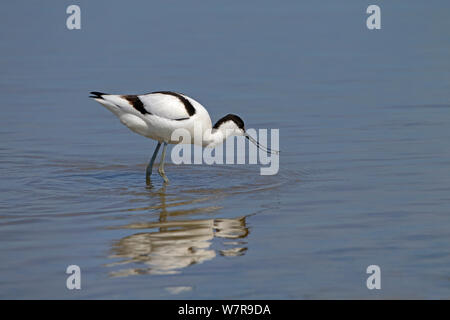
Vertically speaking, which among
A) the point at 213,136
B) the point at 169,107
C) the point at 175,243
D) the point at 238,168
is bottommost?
the point at 175,243

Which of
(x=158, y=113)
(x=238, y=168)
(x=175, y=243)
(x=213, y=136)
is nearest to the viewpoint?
(x=175, y=243)

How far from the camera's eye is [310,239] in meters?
7.00

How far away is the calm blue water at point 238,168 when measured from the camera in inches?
246

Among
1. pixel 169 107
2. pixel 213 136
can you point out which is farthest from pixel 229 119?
pixel 169 107

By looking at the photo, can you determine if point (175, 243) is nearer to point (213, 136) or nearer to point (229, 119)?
point (213, 136)

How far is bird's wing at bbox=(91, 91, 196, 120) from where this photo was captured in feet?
30.3

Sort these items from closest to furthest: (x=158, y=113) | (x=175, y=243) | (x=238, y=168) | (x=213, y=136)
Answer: (x=175, y=243), (x=158, y=113), (x=213, y=136), (x=238, y=168)

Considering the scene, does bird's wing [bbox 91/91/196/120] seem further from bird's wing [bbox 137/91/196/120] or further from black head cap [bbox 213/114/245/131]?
black head cap [bbox 213/114/245/131]

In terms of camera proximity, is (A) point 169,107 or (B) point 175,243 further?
(A) point 169,107

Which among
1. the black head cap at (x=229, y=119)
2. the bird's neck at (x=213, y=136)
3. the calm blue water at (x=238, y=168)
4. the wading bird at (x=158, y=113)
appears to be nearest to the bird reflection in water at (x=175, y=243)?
the calm blue water at (x=238, y=168)

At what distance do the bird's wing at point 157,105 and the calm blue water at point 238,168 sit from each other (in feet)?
2.28

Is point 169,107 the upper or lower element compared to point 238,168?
upper

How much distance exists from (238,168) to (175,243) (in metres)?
2.89

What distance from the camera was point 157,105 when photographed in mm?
9258
